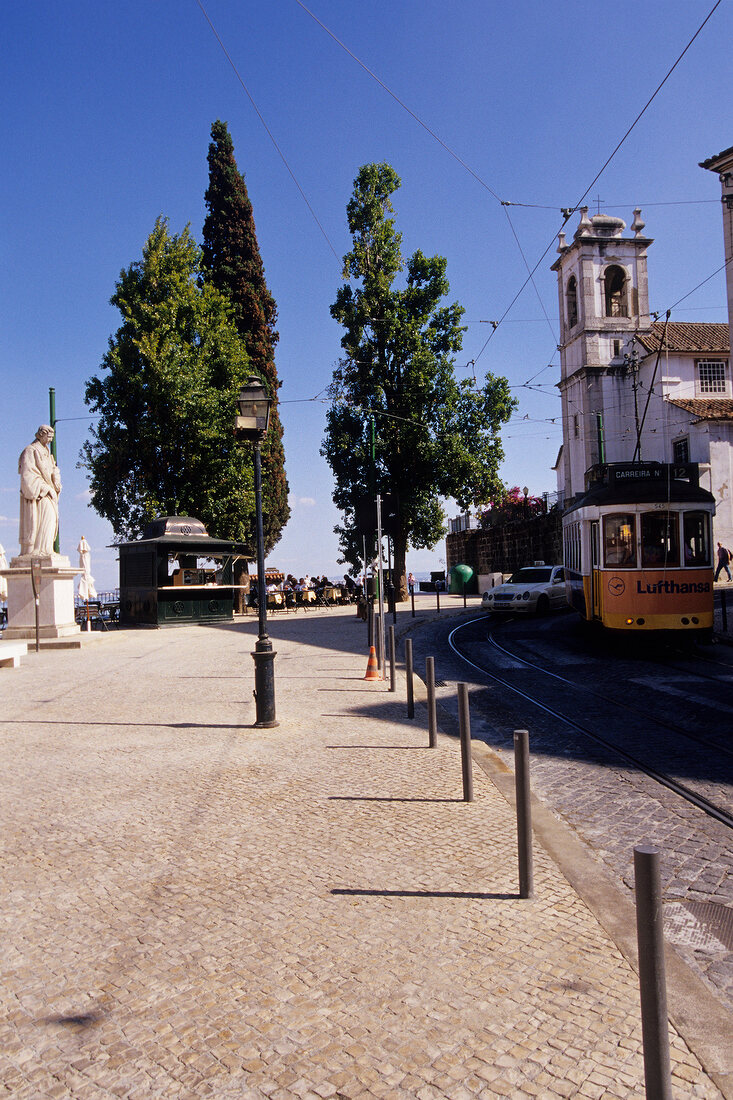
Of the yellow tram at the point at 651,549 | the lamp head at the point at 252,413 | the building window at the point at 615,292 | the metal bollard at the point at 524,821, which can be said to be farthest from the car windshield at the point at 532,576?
the metal bollard at the point at 524,821

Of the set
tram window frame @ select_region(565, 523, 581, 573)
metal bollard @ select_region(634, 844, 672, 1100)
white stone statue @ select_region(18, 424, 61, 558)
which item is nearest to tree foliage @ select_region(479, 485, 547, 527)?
tram window frame @ select_region(565, 523, 581, 573)

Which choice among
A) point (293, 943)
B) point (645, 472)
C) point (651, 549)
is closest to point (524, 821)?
point (293, 943)

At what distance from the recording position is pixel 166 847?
4891 mm

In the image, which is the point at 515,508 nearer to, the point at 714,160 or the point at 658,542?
the point at 714,160

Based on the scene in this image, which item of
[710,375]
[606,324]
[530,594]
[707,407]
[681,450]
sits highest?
[606,324]

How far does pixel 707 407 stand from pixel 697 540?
23175 millimetres

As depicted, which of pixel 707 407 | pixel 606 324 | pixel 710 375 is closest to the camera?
→ pixel 707 407

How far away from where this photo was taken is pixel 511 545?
4059 cm

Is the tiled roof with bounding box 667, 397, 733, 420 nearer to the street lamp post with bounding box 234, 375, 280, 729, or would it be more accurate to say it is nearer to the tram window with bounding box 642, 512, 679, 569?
the tram window with bounding box 642, 512, 679, 569

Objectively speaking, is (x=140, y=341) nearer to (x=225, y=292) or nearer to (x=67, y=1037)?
(x=225, y=292)

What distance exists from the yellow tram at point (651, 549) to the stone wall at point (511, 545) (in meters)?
20.6

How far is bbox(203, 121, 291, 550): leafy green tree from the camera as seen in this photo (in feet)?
116

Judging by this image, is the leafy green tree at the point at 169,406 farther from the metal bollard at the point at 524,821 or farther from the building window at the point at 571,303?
the metal bollard at the point at 524,821

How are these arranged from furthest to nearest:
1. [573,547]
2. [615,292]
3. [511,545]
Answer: [615,292]
[511,545]
[573,547]
